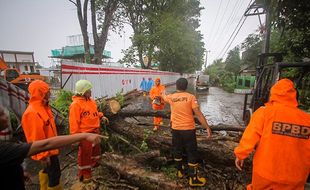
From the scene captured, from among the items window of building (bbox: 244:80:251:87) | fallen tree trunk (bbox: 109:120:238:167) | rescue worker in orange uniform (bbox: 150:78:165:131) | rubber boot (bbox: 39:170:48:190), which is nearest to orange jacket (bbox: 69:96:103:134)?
rubber boot (bbox: 39:170:48:190)

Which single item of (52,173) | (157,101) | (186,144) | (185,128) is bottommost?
(52,173)

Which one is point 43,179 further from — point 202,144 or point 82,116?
→ point 202,144

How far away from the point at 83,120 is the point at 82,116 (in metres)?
0.08

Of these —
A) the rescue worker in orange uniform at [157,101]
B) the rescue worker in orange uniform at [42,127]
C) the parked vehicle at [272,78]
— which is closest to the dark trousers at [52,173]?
the rescue worker in orange uniform at [42,127]

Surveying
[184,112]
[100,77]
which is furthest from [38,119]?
[100,77]

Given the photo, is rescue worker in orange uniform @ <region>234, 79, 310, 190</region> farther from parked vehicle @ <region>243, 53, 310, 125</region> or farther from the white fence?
the white fence

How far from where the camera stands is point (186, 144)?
3.44 meters

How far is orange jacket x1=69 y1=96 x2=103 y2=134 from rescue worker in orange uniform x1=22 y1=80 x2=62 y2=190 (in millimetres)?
477

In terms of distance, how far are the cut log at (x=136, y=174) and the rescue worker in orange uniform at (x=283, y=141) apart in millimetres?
1520

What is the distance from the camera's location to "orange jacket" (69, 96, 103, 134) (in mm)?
3352

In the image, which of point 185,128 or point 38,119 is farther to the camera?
point 185,128

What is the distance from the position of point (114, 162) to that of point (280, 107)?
291 cm

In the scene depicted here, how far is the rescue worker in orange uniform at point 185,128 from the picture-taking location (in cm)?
338

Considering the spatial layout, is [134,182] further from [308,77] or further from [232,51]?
[232,51]
